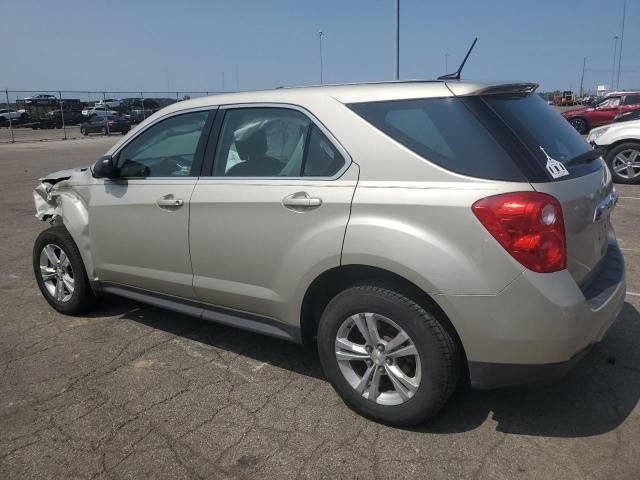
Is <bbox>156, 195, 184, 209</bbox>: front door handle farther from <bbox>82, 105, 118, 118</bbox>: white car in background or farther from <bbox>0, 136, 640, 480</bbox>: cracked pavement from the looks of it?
<bbox>82, 105, 118, 118</bbox>: white car in background

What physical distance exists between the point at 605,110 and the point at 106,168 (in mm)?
22253

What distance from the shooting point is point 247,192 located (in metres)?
3.16

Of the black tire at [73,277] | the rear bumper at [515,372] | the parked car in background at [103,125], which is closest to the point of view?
the rear bumper at [515,372]

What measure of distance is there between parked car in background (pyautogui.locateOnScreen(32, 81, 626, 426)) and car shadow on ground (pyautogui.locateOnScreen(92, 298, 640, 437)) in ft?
0.70

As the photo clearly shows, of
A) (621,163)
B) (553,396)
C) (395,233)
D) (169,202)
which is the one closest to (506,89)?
(395,233)

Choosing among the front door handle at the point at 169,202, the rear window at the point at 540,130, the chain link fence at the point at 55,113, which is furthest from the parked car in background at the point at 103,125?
the rear window at the point at 540,130

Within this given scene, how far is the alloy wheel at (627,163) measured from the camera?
33.6 ft

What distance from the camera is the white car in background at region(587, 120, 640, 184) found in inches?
396

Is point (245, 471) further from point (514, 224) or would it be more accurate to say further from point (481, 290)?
point (514, 224)

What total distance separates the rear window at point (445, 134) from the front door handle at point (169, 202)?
1.32 meters

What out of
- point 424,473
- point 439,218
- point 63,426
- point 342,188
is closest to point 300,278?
point 342,188

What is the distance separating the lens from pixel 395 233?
2576 mm

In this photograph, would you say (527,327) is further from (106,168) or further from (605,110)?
(605,110)

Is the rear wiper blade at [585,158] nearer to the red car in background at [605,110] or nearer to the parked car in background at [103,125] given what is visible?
→ the red car in background at [605,110]
